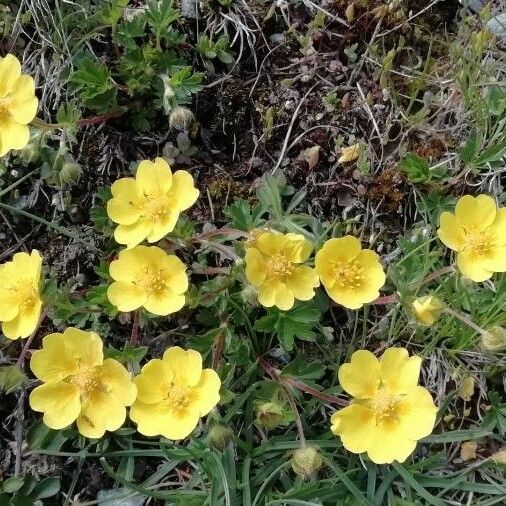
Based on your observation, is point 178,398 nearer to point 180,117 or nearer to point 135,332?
point 135,332

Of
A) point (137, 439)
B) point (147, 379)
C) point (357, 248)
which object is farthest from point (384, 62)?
point (137, 439)

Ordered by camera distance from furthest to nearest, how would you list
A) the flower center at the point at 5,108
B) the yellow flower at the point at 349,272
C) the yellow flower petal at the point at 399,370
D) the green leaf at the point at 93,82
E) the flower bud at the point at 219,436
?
the green leaf at the point at 93,82
the flower center at the point at 5,108
the yellow flower at the point at 349,272
the yellow flower petal at the point at 399,370
the flower bud at the point at 219,436

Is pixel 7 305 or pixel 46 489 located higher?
pixel 7 305

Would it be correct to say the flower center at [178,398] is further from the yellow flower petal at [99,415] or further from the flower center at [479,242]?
the flower center at [479,242]

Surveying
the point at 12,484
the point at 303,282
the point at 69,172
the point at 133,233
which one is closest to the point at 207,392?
the point at 303,282

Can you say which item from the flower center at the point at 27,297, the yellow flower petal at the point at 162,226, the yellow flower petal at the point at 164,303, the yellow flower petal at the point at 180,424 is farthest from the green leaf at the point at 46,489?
the yellow flower petal at the point at 162,226

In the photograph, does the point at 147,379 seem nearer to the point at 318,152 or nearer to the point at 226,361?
the point at 226,361
